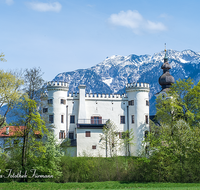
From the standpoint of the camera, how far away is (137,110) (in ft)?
165

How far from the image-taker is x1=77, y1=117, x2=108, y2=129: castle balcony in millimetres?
47094

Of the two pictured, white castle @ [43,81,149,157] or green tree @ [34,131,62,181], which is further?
white castle @ [43,81,149,157]

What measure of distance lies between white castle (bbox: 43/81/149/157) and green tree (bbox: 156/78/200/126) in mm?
4334

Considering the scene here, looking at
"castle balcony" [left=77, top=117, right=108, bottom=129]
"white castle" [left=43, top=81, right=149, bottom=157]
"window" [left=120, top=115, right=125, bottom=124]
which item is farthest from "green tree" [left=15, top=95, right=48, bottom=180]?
"window" [left=120, top=115, right=125, bottom=124]

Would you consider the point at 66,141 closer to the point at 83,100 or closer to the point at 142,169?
the point at 83,100

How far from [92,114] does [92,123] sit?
62.3 inches

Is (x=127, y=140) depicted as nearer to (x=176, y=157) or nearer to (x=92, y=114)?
(x=92, y=114)

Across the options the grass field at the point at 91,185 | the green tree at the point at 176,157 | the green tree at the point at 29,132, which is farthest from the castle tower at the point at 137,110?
the green tree at the point at 29,132

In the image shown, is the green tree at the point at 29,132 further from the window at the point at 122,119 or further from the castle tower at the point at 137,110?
the window at the point at 122,119

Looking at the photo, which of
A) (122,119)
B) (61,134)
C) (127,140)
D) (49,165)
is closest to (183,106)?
(127,140)

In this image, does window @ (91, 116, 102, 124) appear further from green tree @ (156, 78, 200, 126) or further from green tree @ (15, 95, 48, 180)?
green tree @ (15, 95, 48, 180)

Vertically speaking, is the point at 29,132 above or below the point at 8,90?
below

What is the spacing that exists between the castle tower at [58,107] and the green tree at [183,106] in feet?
49.7

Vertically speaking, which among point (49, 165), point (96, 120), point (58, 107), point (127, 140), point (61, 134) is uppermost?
point (58, 107)
